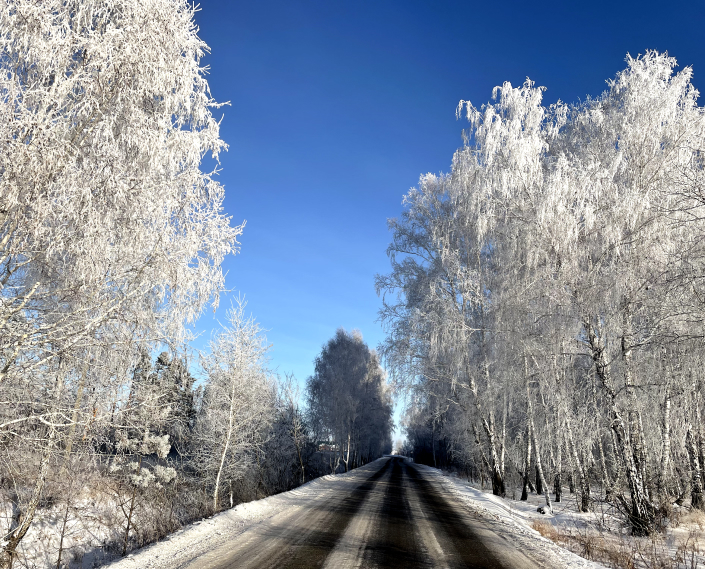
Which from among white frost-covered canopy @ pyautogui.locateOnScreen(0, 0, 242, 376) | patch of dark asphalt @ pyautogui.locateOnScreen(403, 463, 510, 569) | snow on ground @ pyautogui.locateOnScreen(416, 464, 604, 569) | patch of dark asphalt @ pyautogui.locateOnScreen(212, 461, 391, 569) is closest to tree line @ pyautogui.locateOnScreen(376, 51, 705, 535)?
snow on ground @ pyautogui.locateOnScreen(416, 464, 604, 569)

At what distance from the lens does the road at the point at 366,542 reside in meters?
5.76

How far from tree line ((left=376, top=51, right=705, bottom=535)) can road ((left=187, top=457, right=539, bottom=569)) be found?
3.85m

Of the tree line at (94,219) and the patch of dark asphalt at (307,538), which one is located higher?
the tree line at (94,219)

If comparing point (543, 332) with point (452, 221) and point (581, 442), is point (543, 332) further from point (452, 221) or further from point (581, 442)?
point (452, 221)

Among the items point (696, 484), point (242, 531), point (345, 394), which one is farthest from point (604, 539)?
point (345, 394)

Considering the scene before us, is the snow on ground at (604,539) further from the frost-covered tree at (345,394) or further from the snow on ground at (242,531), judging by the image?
the frost-covered tree at (345,394)

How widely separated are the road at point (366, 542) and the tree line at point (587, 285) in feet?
A: 12.6

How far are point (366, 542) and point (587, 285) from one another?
7.17 meters

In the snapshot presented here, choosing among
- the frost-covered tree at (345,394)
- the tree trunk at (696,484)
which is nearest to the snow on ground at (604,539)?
the tree trunk at (696,484)

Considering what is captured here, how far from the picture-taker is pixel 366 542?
6.99m

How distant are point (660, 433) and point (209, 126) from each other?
47.3 feet

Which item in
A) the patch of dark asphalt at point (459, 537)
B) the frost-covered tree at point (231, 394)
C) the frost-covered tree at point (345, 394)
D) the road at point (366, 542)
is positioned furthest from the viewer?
the frost-covered tree at point (345, 394)

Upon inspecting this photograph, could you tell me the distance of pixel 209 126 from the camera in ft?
23.2

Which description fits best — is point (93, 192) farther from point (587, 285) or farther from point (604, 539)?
point (604, 539)
